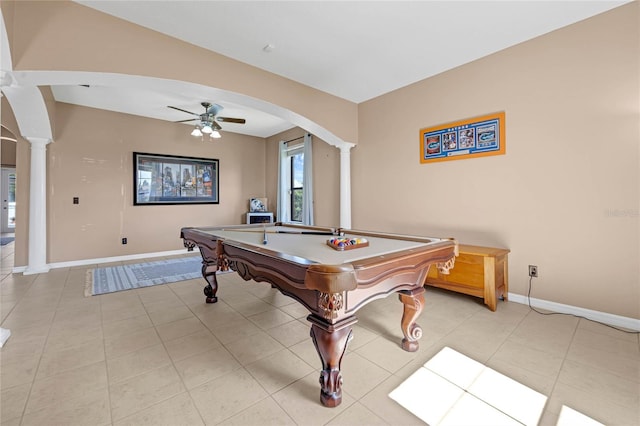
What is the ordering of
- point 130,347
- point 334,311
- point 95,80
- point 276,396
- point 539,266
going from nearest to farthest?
point 334,311, point 276,396, point 130,347, point 95,80, point 539,266

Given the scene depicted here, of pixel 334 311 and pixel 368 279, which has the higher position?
pixel 368 279

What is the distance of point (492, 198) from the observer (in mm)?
3006

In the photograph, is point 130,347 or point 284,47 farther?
point 284,47

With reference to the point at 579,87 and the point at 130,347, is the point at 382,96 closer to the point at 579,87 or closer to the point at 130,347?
the point at 579,87

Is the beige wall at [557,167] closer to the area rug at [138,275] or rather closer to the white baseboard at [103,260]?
the area rug at [138,275]

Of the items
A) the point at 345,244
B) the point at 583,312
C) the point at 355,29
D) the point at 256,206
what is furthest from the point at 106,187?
the point at 583,312

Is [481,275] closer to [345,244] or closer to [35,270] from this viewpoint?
[345,244]

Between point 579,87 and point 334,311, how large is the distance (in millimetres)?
3057

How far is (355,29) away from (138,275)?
419cm

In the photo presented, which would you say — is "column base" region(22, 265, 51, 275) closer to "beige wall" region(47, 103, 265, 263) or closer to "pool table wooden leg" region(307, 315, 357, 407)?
"beige wall" region(47, 103, 265, 263)

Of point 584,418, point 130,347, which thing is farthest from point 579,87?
point 130,347

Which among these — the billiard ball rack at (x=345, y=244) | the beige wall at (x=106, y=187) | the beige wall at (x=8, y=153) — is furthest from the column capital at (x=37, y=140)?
the beige wall at (x=8, y=153)

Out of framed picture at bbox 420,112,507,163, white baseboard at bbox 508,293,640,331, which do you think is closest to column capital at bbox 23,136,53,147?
framed picture at bbox 420,112,507,163

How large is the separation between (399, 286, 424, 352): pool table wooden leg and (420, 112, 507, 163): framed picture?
2036 millimetres
